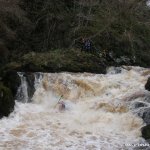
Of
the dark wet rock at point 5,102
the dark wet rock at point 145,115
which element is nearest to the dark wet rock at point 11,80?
the dark wet rock at point 5,102

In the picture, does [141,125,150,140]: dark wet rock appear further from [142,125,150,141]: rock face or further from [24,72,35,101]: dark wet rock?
[24,72,35,101]: dark wet rock

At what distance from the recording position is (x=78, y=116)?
13.6 meters

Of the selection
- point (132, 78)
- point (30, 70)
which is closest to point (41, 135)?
point (30, 70)

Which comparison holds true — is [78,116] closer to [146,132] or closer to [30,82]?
[146,132]

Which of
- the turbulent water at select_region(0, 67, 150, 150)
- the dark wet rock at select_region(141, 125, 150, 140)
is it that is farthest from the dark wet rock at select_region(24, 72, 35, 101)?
the dark wet rock at select_region(141, 125, 150, 140)

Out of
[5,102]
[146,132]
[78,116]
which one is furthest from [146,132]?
[5,102]

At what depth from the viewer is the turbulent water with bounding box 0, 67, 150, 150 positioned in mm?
11398

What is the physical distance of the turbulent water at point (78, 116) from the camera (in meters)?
11.4

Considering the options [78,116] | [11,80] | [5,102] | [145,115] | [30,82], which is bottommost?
[78,116]

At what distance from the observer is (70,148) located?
10977mm

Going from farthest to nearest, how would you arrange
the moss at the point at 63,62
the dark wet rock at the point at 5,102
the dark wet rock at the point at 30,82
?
the moss at the point at 63,62 < the dark wet rock at the point at 30,82 < the dark wet rock at the point at 5,102

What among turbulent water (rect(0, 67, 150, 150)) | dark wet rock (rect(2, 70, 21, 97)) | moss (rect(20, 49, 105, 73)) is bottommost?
turbulent water (rect(0, 67, 150, 150))

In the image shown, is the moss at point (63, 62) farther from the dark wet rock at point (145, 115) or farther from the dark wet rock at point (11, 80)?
the dark wet rock at point (145, 115)

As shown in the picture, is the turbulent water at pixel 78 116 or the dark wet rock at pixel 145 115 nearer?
the turbulent water at pixel 78 116
